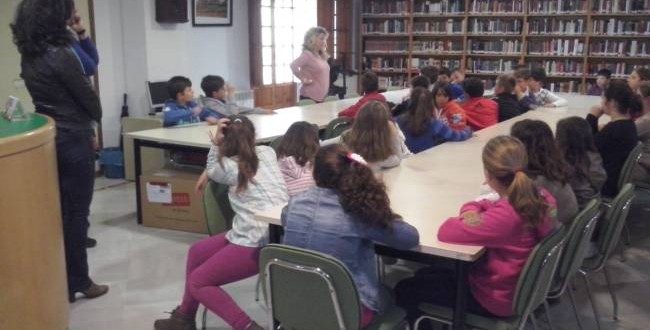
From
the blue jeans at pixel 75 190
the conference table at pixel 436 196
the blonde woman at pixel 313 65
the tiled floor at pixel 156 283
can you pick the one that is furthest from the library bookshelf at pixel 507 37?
the blue jeans at pixel 75 190

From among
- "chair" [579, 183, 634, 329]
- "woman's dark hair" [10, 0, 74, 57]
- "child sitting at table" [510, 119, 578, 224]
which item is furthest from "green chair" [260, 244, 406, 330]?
"woman's dark hair" [10, 0, 74, 57]

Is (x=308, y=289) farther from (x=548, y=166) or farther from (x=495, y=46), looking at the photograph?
(x=495, y=46)

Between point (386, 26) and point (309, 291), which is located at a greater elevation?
point (386, 26)

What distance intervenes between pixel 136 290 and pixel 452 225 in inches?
76.1

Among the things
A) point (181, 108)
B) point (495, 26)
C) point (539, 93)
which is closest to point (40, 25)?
point (181, 108)

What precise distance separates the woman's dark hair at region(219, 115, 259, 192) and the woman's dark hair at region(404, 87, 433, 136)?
1383mm

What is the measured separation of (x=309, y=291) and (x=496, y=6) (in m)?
7.94

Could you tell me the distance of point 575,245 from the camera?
2.27 m

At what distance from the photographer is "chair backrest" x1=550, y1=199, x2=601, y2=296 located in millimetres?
2197

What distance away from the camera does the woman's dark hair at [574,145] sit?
281 cm

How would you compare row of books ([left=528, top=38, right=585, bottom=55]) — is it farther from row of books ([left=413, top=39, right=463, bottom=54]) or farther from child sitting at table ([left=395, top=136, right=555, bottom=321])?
child sitting at table ([left=395, top=136, right=555, bottom=321])

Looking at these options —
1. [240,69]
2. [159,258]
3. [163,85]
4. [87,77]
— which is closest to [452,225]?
[87,77]

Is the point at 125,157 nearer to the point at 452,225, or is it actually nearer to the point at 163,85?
the point at 163,85

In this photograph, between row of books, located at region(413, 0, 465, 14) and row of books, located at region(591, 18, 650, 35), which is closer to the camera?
row of books, located at region(591, 18, 650, 35)
